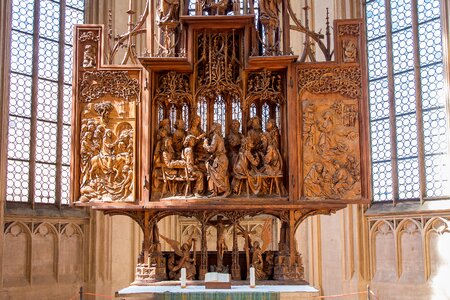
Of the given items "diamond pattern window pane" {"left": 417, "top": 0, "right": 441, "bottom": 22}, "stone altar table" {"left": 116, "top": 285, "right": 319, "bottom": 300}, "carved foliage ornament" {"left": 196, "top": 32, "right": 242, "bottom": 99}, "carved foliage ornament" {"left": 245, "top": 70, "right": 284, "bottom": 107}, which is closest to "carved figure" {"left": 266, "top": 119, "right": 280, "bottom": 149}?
"carved foliage ornament" {"left": 245, "top": 70, "right": 284, "bottom": 107}

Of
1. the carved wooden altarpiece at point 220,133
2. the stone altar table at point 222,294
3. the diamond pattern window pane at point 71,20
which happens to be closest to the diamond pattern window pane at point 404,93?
the carved wooden altarpiece at point 220,133

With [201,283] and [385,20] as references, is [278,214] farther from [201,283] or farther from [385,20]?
[385,20]

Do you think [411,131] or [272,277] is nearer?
[272,277]

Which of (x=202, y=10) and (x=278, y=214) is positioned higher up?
(x=202, y=10)

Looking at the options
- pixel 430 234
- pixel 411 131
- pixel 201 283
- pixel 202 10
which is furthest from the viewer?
pixel 411 131

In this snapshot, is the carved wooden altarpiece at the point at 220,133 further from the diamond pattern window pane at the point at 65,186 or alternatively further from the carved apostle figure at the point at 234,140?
the diamond pattern window pane at the point at 65,186

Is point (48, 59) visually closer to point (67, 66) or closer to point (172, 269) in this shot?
point (67, 66)

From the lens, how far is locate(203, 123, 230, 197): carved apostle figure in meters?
10.3

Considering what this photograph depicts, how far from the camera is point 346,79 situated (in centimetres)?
1059

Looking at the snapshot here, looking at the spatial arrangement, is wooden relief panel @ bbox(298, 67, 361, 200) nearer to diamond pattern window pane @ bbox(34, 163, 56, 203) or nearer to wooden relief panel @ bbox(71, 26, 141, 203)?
wooden relief panel @ bbox(71, 26, 141, 203)

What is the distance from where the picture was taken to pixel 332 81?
10.6 m

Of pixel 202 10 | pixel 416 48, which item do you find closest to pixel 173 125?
pixel 202 10

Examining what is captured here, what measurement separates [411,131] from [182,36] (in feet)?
19.9

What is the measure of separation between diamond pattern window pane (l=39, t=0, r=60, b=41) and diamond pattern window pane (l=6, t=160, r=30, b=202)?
10.3 feet
